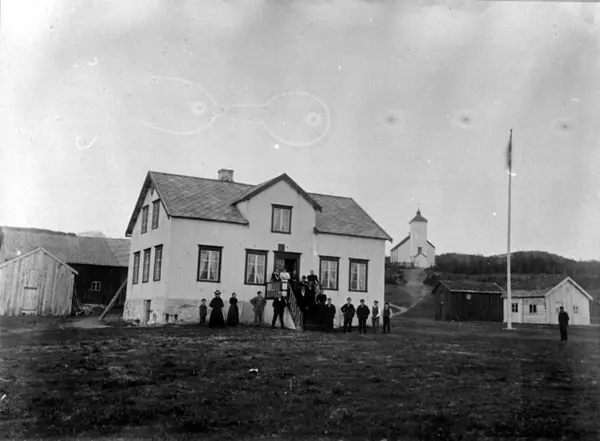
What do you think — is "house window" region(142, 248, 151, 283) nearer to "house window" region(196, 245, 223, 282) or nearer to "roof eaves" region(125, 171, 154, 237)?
"roof eaves" region(125, 171, 154, 237)

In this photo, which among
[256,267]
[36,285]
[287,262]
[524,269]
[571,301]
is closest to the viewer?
[36,285]

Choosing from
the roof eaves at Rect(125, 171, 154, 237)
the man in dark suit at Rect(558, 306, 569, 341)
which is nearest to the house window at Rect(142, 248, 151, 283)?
the roof eaves at Rect(125, 171, 154, 237)

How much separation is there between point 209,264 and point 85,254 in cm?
572

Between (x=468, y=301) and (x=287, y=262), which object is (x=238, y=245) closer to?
(x=287, y=262)

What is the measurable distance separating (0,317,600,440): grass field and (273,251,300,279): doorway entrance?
7040mm

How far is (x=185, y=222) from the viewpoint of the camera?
18.6 metres

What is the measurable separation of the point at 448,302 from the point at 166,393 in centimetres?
1840

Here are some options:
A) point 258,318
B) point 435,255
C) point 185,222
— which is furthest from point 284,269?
point 435,255

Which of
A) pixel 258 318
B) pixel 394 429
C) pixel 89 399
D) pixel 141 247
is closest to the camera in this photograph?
pixel 394 429

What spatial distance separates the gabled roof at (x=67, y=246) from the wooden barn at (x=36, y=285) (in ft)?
0.73

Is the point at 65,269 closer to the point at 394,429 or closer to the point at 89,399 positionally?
the point at 89,399

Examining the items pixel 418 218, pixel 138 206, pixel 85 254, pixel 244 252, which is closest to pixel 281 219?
pixel 244 252

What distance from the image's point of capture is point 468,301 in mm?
25250

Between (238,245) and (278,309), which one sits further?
(238,245)
